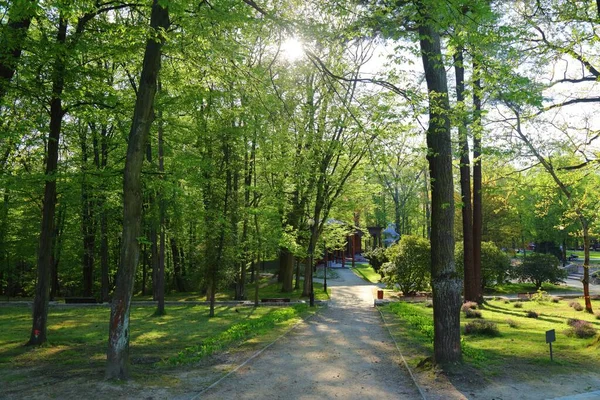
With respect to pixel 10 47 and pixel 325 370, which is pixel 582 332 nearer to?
pixel 325 370

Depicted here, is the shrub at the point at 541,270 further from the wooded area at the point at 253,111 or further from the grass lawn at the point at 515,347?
the grass lawn at the point at 515,347

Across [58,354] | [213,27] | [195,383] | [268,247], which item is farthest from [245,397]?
[268,247]

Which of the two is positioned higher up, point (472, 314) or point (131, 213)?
point (131, 213)

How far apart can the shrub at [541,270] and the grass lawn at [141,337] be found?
1595 cm

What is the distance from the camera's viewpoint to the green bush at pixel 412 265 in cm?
2367

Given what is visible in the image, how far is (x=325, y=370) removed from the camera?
802cm

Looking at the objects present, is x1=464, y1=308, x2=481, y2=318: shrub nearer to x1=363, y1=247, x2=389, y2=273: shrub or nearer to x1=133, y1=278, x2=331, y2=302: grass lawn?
x1=133, y1=278, x2=331, y2=302: grass lawn

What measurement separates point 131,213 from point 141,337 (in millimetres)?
6888

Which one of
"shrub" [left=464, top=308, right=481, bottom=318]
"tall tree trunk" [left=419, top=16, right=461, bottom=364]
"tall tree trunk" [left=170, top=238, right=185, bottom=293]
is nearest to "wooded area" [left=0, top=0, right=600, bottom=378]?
"tall tree trunk" [left=419, top=16, right=461, bottom=364]

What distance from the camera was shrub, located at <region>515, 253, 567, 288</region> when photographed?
26.5m

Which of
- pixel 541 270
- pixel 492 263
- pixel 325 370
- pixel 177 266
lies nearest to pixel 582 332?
pixel 325 370

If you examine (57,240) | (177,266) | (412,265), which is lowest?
(177,266)

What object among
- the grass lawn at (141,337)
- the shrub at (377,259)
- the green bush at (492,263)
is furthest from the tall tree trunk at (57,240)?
the shrub at (377,259)

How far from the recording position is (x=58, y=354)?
10.2m
